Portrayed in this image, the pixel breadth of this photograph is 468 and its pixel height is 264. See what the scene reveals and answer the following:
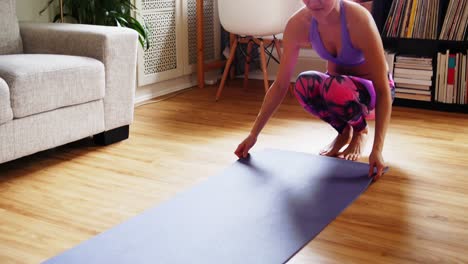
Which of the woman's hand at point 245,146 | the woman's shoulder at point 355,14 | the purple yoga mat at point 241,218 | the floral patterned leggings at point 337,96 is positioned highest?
the woman's shoulder at point 355,14

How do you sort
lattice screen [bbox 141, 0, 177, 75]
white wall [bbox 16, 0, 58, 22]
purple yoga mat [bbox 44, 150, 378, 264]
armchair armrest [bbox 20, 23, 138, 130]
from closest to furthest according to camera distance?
purple yoga mat [bbox 44, 150, 378, 264]
armchair armrest [bbox 20, 23, 138, 130]
white wall [bbox 16, 0, 58, 22]
lattice screen [bbox 141, 0, 177, 75]

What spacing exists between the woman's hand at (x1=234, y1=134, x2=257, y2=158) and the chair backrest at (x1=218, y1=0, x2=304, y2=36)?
1224 mm

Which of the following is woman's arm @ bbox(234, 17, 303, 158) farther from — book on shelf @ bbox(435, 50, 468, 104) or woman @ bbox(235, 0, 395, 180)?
book on shelf @ bbox(435, 50, 468, 104)

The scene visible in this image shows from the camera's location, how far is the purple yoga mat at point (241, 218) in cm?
171

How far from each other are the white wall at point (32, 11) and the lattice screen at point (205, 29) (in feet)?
3.59

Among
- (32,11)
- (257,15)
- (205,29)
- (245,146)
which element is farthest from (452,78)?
(32,11)

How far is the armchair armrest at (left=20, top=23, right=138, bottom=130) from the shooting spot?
9.04 feet

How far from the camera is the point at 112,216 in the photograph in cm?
203

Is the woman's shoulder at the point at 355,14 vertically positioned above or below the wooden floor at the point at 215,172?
above

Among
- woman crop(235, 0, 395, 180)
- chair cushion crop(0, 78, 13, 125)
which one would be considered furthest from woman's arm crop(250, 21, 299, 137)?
chair cushion crop(0, 78, 13, 125)

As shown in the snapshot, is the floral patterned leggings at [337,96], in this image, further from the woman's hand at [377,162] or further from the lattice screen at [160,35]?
the lattice screen at [160,35]

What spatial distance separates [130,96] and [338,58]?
1009 mm

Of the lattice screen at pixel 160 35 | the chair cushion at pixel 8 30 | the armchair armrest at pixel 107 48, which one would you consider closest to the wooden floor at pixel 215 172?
the armchair armrest at pixel 107 48

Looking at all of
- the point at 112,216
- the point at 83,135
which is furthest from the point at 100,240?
the point at 83,135
